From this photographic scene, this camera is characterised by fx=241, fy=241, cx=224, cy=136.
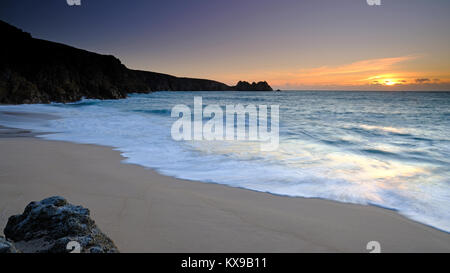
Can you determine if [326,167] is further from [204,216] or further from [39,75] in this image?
[39,75]

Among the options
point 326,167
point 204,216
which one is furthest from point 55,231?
point 326,167

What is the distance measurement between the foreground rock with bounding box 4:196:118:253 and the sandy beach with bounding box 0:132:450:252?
18.2 inches

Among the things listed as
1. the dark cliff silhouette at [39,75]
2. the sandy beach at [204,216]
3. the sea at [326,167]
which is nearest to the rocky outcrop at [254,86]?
the dark cliff silhouette at [39,75]

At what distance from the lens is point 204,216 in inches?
113

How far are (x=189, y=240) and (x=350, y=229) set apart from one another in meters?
1.79

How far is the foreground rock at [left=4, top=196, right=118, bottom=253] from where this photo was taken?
1676 mm

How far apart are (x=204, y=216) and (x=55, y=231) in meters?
1.50

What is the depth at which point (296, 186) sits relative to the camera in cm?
416

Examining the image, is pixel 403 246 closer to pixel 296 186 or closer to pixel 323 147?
pixel 296 186

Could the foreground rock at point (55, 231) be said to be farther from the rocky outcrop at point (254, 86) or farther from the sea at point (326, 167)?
the rocky outcrop at point (254, 86)

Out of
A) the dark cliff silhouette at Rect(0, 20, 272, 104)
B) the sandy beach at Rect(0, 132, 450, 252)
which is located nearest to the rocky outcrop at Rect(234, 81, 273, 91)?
the dark cliff silhouette at Rect(0, 20, 272, 104)

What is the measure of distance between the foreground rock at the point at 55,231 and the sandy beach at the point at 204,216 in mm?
461

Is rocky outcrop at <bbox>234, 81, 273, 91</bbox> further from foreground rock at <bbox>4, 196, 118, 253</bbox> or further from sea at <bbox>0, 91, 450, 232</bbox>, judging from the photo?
foreground rock at <bbox>4, 196, 118, 253</bbox>

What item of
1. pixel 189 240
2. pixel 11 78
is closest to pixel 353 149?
pixel 189 240
